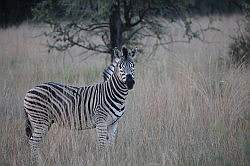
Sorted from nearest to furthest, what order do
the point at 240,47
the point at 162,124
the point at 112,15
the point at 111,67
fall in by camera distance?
the point at 111,67 < the point at 162,124 < the point at 112,15 < the point at 240,47

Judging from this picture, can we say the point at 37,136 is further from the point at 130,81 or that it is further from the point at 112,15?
the point at 112,15

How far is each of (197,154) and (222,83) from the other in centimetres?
256

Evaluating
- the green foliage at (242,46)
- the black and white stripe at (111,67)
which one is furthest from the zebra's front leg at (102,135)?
the green foliage at (242,46)

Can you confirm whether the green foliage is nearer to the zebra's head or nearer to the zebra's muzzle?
the zebra's head

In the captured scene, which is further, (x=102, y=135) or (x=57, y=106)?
(x=57, y=106)

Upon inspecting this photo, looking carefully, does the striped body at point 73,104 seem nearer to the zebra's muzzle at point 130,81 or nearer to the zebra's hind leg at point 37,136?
the zebra's hind leg at point 37,136

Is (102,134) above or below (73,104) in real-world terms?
below

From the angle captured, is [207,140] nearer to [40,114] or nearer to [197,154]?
[197,154]

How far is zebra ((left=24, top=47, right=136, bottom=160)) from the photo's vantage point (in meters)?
6.34

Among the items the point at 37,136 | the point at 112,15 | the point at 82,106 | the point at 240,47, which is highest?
the point at 112,15

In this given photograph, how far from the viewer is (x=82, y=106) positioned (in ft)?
21.6

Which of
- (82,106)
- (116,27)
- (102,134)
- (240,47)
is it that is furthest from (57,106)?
(240,47)

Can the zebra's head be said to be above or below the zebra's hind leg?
above

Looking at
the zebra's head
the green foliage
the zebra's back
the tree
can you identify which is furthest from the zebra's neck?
the green foliage
